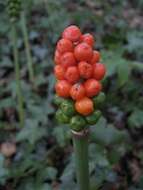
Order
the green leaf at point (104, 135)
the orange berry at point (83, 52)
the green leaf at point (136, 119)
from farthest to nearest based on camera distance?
the green leaf at point (136, 119), the green leaf at point (104, 135), the orange berry at point (83, 52)

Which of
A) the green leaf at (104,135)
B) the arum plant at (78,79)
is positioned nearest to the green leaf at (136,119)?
the green leaf at (104,135)

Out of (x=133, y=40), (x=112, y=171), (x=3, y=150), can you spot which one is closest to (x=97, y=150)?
(x=112, y=171)

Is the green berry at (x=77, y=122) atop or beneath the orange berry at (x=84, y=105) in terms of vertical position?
beneath

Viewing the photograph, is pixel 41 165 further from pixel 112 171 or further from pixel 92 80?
pixel 92 80

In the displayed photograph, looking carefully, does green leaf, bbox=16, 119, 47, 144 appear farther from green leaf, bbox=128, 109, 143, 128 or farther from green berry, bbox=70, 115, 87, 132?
green berry, bbox=70, 115, 87, 132

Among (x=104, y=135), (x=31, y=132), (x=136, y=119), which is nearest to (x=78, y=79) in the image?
(x=104, y=135)

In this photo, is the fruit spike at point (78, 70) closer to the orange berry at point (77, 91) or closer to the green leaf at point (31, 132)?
the orange berry at point (77, 91)

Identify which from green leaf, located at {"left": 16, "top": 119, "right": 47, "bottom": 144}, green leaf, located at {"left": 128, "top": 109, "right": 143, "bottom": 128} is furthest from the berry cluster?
green leaf, located at {"left": 128, "top": 109, "right": 143, "bottom": 128}
